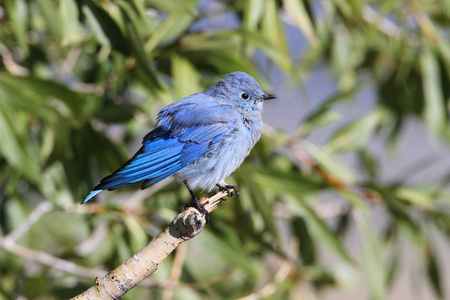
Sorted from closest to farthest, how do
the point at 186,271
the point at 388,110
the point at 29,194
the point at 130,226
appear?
the point at 130,226 → the point at 186,271 → the point at 29,194 → the point at 388,110

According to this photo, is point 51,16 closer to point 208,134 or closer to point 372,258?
point 208,134

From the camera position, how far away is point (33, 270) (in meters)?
3.68

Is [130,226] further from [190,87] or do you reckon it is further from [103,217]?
[190,87]

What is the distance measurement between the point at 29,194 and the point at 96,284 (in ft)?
6.73

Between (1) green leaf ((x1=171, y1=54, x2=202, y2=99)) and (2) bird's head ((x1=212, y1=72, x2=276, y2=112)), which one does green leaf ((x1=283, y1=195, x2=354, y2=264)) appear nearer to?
(1) green leaf ((x1=171, y1=54, x2=202, y2=99))

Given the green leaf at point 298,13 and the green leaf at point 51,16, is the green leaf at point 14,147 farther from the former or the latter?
the green leaf at point 298,13

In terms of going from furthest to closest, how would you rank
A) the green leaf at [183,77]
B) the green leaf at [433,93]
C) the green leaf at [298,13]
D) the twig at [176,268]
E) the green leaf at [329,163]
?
the green leaf at [433,93] < the green leaf at [329,163] < the twig at [176,268] < the green leaf at [298,13] < the green leaf at [183,77]

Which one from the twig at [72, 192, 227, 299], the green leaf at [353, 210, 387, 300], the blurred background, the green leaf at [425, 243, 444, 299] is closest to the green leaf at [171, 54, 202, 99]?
the blurred background

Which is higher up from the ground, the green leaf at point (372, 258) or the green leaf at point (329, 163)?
the green leaf at point (329, 163)

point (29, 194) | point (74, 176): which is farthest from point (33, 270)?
point (74, 176)

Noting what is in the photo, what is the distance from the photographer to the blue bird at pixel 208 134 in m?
2.06

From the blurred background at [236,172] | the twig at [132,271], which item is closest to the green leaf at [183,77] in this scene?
the blurred background at [236,172]

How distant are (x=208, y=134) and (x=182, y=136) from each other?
0.07 m

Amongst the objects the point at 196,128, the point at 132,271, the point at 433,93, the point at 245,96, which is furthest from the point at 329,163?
the point at 132,271
